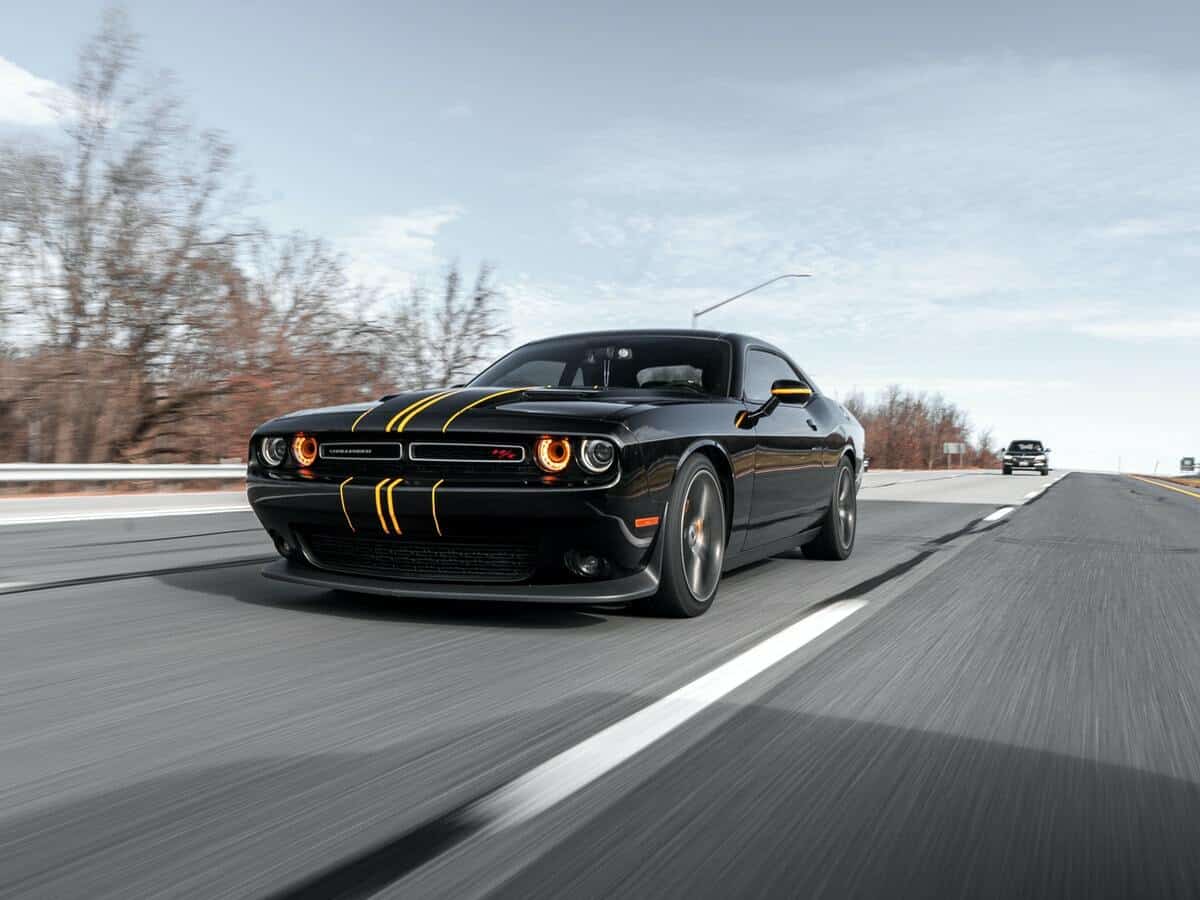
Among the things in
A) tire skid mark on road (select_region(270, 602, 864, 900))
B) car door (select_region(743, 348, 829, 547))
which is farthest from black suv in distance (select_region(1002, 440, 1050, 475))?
tire skid mark on road (select_region(270, 602, 864, 900))

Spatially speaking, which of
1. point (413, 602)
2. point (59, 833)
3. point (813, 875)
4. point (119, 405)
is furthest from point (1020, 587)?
point (119, 405)

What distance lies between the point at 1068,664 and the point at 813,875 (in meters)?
2.57

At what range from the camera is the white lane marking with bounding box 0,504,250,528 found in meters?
10.2

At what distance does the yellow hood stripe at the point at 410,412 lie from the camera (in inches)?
174

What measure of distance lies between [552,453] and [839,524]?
12.4ft

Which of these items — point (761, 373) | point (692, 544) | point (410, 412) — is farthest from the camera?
point (761, 373)

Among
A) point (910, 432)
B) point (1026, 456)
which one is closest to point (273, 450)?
point (1026, 456)

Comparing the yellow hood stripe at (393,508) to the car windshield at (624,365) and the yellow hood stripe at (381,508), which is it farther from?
the car windshield at (624,365)

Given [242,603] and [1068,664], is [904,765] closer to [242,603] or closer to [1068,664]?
[1068,664]

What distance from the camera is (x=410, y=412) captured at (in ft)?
15.0

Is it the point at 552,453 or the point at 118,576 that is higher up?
the point at 552,453

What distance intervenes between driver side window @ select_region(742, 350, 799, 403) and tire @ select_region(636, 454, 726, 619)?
3.09ft

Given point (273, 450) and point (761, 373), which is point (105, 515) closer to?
point (273, 450)

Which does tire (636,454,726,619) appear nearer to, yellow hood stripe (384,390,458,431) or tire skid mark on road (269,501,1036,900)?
tire skid mark on road (269,501,1036,900)
